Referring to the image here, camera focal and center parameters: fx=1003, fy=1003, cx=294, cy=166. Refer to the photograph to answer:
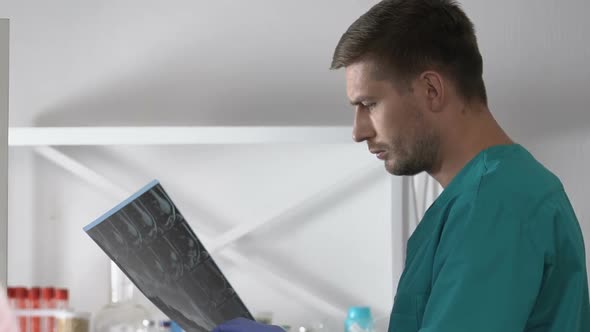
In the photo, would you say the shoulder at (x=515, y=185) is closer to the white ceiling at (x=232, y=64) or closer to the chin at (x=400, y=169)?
the chin at (x=400, y=169)

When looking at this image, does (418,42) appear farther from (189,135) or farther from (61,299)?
(61,299)

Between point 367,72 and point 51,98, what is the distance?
117 centimetres

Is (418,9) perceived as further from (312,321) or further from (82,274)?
(82,274)

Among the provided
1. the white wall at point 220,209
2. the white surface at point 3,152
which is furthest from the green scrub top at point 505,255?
the white wall at point 220,209

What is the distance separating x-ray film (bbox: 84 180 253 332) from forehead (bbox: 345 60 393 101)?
315 millimetres

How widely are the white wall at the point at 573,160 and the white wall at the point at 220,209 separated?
0.36 m

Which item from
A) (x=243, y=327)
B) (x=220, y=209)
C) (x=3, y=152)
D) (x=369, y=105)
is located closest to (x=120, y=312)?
(x=220, y=209)

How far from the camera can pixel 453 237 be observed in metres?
1.07

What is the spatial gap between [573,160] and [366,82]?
112 cm

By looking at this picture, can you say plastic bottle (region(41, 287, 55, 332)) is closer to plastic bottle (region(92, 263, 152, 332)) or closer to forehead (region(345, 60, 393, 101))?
plastic bottle (region(92, 263, 152, 332))

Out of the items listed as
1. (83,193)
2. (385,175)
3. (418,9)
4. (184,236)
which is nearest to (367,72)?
(418,9)

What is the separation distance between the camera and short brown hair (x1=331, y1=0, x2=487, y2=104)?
3.96 feet

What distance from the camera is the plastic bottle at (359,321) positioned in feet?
6.72

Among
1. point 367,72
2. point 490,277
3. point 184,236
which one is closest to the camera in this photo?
point 490,277
